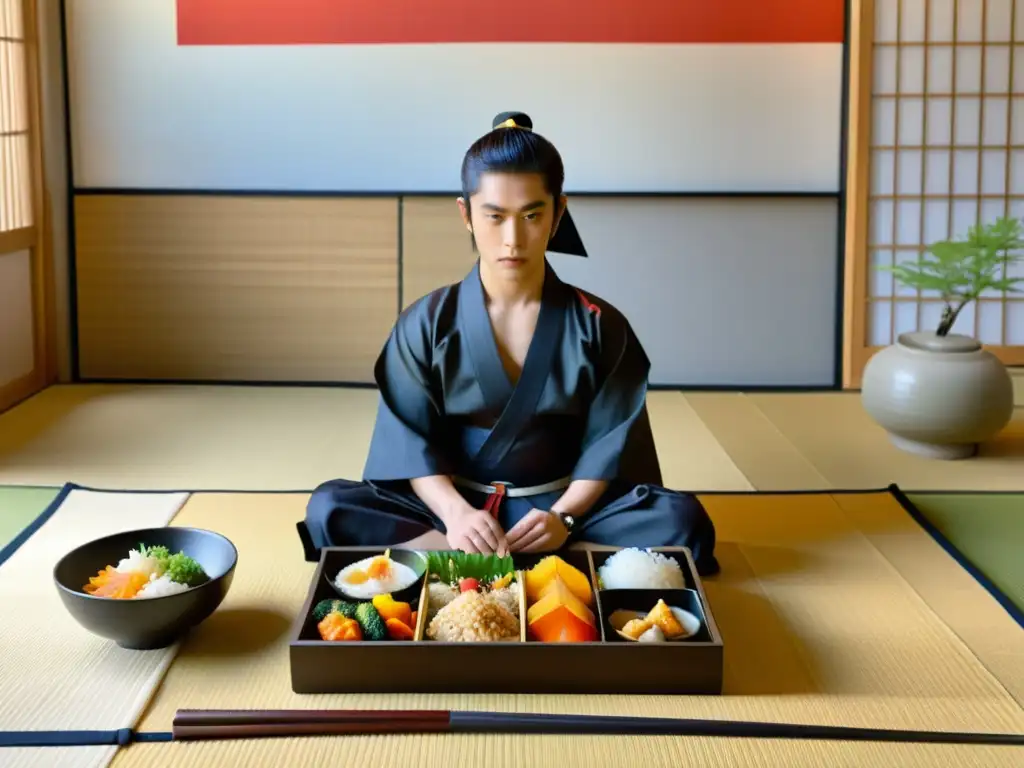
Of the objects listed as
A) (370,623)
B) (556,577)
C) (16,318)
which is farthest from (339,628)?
(16,318)

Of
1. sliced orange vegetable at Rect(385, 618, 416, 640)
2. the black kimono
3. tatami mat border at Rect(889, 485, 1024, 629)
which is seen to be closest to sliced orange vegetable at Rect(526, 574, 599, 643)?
sliced orange vegetable at Rect(385, 618, 416, 640)

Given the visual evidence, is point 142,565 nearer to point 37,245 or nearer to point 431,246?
point 431,246

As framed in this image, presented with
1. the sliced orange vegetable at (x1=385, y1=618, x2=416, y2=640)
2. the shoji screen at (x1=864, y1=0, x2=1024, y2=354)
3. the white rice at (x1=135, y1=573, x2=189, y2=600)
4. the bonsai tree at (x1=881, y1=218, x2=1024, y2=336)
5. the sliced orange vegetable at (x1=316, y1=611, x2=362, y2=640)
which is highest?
the shoji screen at (x1=864, y1=0, x2=1024, y2=354)

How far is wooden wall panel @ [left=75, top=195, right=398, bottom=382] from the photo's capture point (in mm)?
4914

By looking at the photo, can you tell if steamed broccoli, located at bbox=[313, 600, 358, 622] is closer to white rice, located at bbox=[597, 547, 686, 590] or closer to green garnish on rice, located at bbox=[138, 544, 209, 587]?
green garnish on rice, located at bbox=[138, 544, 209, 587]

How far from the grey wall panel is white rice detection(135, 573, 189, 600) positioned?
9.34 ft

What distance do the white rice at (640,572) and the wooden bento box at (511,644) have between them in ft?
0.24

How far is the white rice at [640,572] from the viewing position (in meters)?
2.40

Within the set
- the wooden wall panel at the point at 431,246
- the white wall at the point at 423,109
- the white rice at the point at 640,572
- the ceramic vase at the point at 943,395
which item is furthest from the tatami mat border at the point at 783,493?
the white wall at the point at 423,109

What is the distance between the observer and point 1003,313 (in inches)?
195

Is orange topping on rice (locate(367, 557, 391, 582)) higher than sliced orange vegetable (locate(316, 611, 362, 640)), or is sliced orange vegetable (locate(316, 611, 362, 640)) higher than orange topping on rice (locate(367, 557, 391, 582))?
orange topping on rice (locate(367, 557, 391, 582))

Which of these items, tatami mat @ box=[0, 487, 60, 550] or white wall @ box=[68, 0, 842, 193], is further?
white wall @ box=[68, 0, 842, 193]

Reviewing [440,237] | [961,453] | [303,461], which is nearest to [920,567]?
[961,453]

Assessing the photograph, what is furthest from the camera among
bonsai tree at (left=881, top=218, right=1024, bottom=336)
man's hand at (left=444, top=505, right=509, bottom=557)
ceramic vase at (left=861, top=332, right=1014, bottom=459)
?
bonsai tree at (left=881, top=218, right=1024, bottom=336)
